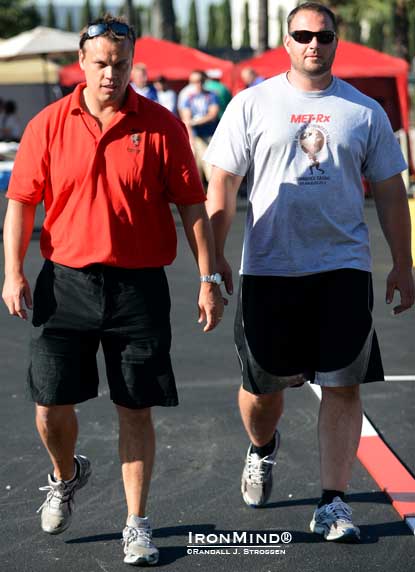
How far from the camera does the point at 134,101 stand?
4281 millimetres

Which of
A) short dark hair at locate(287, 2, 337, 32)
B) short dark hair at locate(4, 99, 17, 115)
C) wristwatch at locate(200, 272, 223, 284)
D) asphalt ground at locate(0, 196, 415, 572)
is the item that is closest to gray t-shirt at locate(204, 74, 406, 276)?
short dark hair at locate(287, 2, 337, 32)

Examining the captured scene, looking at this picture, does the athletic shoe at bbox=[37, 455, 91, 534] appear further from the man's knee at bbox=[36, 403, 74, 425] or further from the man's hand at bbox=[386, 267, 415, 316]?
the man's hand at bbox=[386, 267, 415, 316]

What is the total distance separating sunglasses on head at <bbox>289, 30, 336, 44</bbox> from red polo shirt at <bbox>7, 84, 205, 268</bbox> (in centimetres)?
68

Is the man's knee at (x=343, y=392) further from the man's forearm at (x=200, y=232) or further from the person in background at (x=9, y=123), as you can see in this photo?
the person in background at (x=9, y=123)

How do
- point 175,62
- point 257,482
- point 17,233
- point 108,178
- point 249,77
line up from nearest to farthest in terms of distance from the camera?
point 108,178 → point 17,233 → point 257,482 → point 249,77 → point 175,62

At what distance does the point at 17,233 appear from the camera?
170 inches

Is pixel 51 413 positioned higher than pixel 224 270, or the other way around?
pixel 224 270

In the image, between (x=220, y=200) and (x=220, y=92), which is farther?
(x=220, y=92)

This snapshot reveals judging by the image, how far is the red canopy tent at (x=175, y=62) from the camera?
69.5 ft

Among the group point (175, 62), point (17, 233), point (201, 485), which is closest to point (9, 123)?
point (175, 62)

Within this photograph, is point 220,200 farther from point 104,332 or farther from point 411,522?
point 411,522

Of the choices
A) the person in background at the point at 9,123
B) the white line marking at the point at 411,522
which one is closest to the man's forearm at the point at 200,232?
the white line marking at the point at 411,522

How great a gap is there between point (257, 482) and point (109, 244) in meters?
1.32

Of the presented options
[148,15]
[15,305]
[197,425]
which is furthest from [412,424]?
[148,15]
